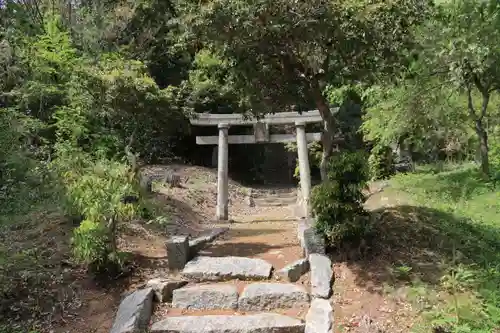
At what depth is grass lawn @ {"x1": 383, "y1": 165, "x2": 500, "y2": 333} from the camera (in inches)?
172

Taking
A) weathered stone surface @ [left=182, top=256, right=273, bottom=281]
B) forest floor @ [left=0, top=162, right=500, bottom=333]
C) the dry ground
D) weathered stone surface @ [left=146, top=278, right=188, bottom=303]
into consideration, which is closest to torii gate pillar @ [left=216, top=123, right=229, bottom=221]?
the dry ground

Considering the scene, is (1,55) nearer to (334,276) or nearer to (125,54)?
(125,54)

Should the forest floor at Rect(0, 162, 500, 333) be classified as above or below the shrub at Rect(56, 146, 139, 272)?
below

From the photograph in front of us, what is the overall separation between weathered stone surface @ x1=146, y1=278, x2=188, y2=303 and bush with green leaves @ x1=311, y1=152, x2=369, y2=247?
2.07m

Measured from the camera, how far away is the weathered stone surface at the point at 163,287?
5.21 m

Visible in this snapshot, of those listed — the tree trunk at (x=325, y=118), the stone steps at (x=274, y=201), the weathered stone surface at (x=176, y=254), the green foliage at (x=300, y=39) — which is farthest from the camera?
the stone steps at (x=274, y=201)

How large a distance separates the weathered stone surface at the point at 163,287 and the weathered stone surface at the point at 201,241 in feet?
3.47

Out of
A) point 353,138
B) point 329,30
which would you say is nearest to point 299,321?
point 329,30

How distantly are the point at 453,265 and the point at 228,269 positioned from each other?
Answer: 2800mm

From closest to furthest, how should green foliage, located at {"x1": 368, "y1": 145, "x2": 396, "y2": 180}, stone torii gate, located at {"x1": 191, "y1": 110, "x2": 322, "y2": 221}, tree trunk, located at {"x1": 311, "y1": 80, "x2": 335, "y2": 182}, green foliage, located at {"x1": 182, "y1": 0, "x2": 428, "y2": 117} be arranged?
green foliage, located at {"x1": 182, "y1": 0, "x2": 428, "y2": 117} < tree trunk, located at {"x1": 311, "y1": 80, "x2": 335, "y2": 182} < stone torii gate, located at {"x1": 191, "y1": 110, "x2": 322, "y2": 221} < green foliage, located at {"x1": 368, "y1": 145, "x2": 396, "y2": 180}

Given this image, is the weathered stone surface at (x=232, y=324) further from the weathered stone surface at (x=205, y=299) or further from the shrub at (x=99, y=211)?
the shrub at (x=99, y=211)

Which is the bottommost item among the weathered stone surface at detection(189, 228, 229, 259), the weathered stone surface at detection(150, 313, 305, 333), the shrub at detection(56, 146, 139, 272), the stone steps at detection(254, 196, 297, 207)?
the weathered stone surface at detection(150, 313, 305, 333)

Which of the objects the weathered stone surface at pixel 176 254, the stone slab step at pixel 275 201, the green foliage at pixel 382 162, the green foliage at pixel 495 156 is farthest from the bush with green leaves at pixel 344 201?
the stone slab step at pixel 275 201

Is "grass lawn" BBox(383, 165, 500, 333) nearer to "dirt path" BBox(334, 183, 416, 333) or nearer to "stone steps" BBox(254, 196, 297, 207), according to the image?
"dirt path" BBox(334, 183, 416, 333)
